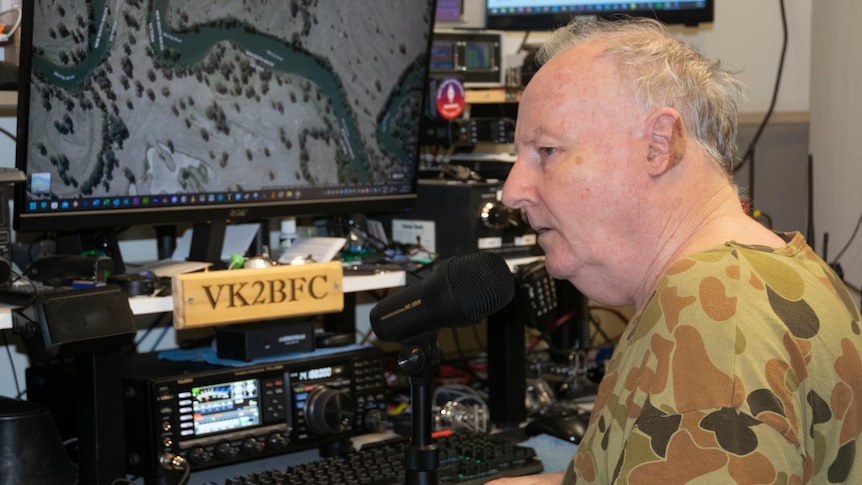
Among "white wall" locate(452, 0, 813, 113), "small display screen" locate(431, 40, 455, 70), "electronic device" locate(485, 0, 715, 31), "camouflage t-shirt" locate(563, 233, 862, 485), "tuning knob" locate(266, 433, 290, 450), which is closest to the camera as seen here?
"camouflage t-shirt" locate(563, 233, 862, 485)

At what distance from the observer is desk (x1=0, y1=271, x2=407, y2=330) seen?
1.58m

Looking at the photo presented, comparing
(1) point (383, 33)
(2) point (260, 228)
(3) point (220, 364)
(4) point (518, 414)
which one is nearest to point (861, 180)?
(4) point (518, 414)

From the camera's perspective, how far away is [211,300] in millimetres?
1731

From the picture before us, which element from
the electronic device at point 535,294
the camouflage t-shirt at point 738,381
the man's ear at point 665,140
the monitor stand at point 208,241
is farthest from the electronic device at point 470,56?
the camouflage t-shirt at point 738,381

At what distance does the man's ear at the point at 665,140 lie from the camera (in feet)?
3.71

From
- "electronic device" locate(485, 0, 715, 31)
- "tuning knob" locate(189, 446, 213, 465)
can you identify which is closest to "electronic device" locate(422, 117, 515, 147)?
"electronic device" locate(485, 0, 715, 31)

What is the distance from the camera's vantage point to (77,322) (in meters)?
1.55

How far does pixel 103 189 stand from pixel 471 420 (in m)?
0.79

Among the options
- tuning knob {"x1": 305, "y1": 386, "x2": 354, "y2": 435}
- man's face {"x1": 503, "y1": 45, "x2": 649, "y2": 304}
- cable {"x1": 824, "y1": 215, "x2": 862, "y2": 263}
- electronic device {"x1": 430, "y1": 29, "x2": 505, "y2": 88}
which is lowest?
tuning knob {"x1": 305, "y1": 386, "x2": 354, "y2": 435}

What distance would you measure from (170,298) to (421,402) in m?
→ 0.51

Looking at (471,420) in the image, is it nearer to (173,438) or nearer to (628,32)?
(173,438)

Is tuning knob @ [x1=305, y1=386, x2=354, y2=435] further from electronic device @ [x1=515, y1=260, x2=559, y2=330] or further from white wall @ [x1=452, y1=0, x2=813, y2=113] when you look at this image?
white wall @ [x1=452, y1=0, x2=813, y2=113]

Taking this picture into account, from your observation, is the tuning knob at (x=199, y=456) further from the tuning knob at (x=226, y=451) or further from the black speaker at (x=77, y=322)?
the black speaker at (x=77, y=322)

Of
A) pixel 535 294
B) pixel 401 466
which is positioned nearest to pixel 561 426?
pixel 535 294
